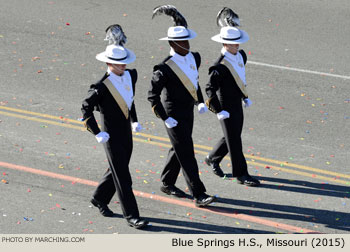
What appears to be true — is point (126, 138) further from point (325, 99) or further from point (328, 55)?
point (328, 55)

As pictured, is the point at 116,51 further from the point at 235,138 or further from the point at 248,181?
the point at 248,181

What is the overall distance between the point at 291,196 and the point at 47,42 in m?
7.21

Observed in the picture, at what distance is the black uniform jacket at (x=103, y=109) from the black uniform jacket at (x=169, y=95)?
54 centimetres

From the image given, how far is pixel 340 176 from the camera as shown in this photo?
438 inches

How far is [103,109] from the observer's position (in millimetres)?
9562

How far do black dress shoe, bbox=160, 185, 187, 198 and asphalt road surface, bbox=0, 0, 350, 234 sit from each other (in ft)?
0.33

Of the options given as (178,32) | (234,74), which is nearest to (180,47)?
(178,32)

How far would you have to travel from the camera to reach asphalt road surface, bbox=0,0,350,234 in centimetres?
1003

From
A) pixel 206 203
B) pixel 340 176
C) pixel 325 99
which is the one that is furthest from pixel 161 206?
pixel 325 99

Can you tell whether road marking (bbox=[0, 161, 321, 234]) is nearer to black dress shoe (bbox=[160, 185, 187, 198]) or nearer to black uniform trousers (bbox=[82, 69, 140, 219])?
black dress shoe (bbox=[160, 185, 187, 198])

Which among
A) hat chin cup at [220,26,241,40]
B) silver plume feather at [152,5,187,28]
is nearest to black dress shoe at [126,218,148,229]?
silver plume feather at [152,5,187,28]

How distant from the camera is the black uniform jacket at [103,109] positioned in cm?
941
